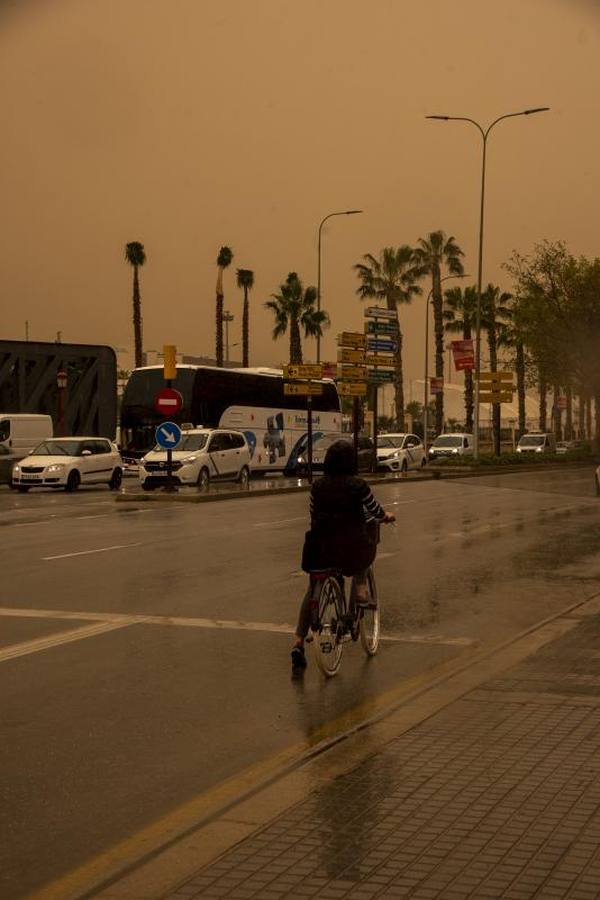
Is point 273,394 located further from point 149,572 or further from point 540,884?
point 540,884

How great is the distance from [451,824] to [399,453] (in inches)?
1886

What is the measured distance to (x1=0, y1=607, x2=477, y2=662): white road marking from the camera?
10.5m

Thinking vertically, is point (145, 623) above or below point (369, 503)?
below

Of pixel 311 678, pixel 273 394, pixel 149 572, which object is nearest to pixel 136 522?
pixel 149 572

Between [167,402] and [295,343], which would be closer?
[167,402]

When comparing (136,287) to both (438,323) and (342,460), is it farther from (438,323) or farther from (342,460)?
(342,460)

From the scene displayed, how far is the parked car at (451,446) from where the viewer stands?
2554 inches

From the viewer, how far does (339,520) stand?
8.82 meters

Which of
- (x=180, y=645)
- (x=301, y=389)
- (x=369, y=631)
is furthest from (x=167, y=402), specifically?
(x=369, y=631)

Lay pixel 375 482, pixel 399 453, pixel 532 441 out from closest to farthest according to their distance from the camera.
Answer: pixel 375 482 → pixel 399 453 → pixel 532 441

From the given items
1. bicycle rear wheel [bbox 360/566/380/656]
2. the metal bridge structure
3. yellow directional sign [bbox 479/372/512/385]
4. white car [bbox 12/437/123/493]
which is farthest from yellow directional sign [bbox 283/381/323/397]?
bicycle rear wheel [bbox 360/566/380/656]

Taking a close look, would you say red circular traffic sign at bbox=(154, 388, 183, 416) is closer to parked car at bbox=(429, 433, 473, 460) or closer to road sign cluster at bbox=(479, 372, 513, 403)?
road sign cluster at bbox=(479, 372, 513, 403)

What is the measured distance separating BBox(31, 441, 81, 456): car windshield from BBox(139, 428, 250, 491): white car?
2284mm

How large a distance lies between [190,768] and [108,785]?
47cm
